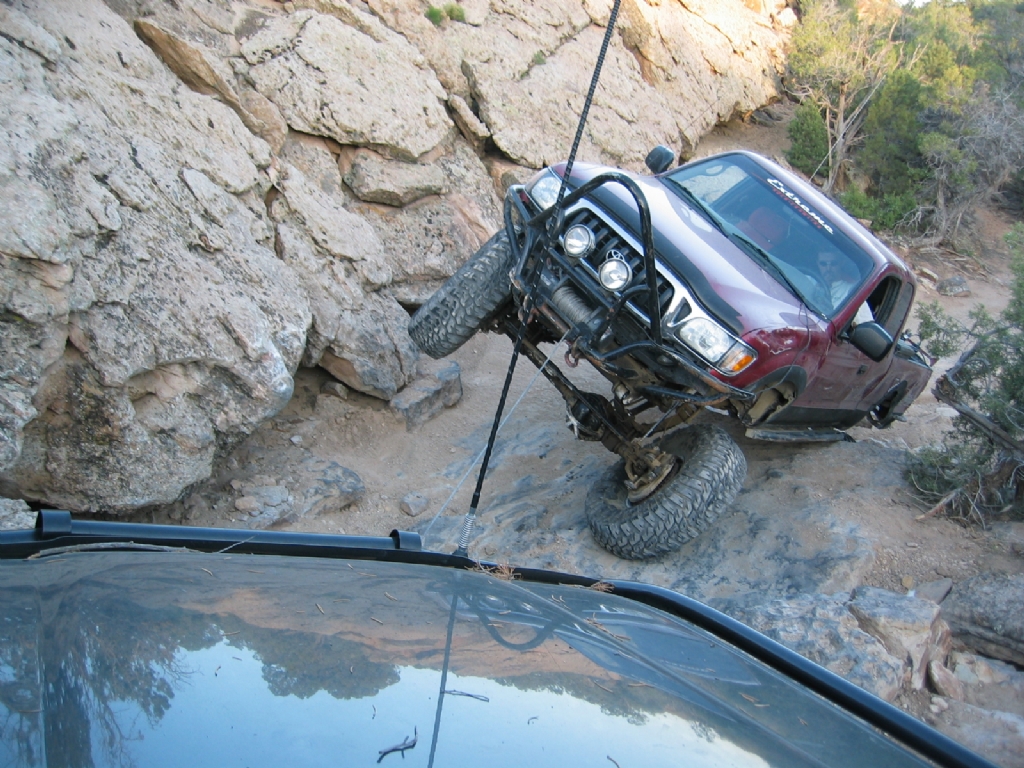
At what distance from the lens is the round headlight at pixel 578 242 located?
421cm

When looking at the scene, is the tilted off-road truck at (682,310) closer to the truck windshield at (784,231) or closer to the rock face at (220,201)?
the truck windshield at (784,231)

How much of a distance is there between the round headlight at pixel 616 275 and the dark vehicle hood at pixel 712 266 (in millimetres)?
211

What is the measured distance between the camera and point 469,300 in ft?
16.3

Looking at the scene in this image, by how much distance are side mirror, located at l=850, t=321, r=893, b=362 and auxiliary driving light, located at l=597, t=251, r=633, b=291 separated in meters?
1.45

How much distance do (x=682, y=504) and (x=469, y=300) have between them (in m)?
1.76

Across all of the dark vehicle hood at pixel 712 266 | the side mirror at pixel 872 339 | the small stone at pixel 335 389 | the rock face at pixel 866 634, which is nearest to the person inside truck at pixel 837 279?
the side mirror at pixel 872 339

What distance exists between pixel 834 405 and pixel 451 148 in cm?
488

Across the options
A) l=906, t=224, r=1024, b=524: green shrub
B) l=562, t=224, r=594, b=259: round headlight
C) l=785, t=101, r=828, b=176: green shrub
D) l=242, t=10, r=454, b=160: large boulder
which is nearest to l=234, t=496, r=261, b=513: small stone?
l=562, t=224, r=594, b=259: round headlight

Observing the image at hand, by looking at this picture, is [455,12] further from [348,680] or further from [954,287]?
[348,680]

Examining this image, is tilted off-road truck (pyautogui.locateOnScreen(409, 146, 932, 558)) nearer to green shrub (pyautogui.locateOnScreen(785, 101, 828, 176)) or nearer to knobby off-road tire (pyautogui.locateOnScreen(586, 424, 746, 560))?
knobby off-road tire (pyautogui.locateOnScreen(586, 424, 746, 560))

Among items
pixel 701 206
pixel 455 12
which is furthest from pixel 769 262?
pixel 455 12

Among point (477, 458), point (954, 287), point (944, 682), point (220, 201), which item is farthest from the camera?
point (954, 287)

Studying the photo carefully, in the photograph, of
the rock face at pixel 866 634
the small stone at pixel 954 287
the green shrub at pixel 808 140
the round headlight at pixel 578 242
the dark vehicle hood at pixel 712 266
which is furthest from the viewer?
the green shrub at pixel 808 140

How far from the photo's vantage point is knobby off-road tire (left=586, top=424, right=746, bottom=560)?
4359mm
